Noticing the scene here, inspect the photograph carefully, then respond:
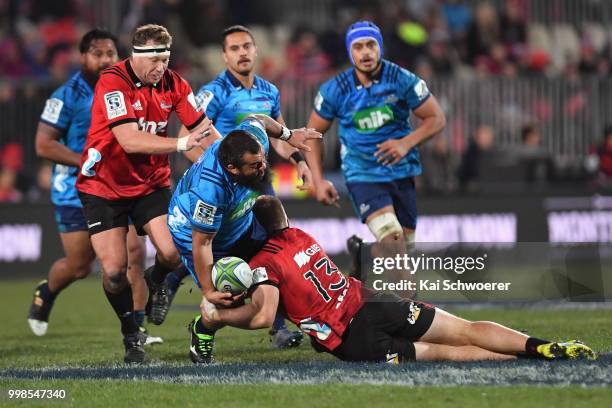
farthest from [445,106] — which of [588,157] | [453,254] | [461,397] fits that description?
[461,397]

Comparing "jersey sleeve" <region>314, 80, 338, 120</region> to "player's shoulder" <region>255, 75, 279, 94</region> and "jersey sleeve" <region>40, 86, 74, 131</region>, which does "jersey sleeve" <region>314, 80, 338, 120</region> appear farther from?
"jersey sleeve" <region>40, 86, 74, 131</region>

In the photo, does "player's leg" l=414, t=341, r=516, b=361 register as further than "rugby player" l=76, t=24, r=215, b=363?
No

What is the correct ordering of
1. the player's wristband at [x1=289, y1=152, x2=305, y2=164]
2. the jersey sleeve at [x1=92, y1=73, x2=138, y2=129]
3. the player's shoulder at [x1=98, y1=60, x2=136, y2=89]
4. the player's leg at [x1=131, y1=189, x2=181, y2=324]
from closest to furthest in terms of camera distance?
the jersey sleeve at [x1=92, y1=73, x2=138, y2=129]
the player's shoulder at [x1=98, y1=60, x2=136, y2=89]
the player's leg at [x1=131, y1=189, x2=181, y2=324]
the player's wristband at [x1=289, y1=152, x2=305, y2=164]

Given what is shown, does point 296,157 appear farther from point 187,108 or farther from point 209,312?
point 209,312

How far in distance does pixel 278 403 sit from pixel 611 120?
14.9m

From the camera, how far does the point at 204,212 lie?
8.34 m

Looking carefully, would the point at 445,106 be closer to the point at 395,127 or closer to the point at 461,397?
the point at 395,127

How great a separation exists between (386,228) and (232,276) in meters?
3.04

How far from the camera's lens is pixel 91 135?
9.72 metres

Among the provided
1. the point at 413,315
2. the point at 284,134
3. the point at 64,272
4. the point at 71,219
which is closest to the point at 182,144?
the point at 284,134

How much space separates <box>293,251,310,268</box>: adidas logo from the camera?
854cm

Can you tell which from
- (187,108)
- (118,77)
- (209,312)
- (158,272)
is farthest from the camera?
(158,272)

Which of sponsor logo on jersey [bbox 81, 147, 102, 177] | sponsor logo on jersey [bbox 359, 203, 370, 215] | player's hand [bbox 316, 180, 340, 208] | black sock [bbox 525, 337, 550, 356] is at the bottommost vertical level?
black sock [bbox 525, 337, 550, 356]

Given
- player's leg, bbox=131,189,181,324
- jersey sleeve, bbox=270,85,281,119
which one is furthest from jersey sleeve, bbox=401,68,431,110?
player's leg, bbox=131,189,181,324
